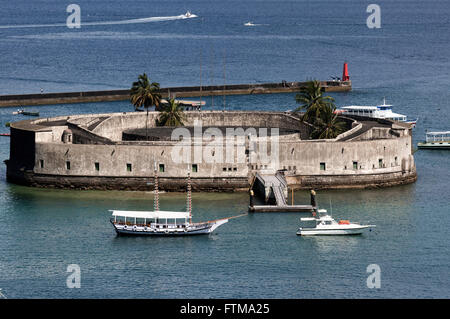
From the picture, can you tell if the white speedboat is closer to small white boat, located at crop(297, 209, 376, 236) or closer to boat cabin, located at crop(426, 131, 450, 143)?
boat cabin, located at crop(426, 131, 450, 143)

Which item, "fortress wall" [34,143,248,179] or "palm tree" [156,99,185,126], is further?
"palm tree" [156,99,185,126]

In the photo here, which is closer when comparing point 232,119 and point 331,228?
point 331,228

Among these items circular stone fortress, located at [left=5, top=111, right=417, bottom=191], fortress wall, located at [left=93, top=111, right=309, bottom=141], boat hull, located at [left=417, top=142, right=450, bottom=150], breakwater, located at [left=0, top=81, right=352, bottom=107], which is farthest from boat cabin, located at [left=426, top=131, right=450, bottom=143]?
breakwater, located at [left=0, top=81, right=352, bottom=107]

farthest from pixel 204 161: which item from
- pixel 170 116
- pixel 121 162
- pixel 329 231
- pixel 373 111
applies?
pixel 373 111

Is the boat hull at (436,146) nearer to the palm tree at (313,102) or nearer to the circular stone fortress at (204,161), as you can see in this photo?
the palm tree at (313,102)

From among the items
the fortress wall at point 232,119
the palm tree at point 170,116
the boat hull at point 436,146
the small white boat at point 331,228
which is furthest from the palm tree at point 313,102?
the small white boat at point 331,228

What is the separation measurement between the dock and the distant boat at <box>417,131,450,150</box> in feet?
113

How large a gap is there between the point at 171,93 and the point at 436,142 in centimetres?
5308

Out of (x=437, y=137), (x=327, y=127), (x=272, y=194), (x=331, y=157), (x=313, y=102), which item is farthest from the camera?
(x=437, y=137)

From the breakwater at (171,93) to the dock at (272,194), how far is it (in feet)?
211

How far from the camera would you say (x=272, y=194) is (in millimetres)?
98188

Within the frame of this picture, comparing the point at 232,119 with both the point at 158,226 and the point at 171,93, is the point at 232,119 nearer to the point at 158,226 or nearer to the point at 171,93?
the point at 158,226

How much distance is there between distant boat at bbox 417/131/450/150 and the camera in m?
132
